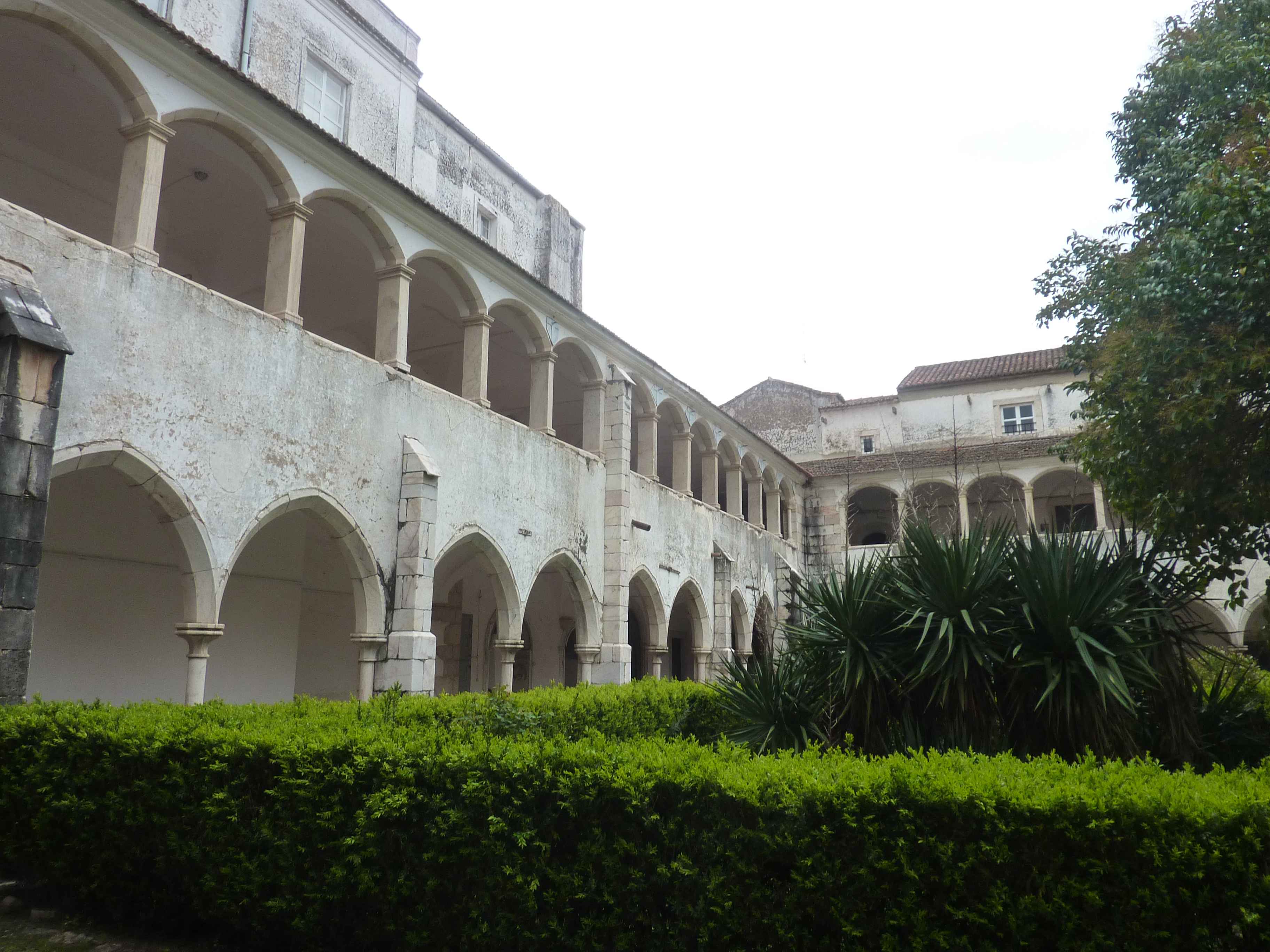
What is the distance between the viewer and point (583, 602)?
47.8ft

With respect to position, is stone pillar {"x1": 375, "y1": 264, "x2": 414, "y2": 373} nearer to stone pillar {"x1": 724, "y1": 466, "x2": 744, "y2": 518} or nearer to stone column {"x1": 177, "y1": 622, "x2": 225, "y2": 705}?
stone column {"x1": 177, "y1": 622, "x2": 225, "y2": 705}

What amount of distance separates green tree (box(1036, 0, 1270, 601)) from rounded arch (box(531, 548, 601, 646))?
7.19 metres

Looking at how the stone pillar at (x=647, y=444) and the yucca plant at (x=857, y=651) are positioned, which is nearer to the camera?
the yucca plant at (x=857, y=651)

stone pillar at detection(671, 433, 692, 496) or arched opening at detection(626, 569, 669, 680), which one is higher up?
stone pillar at detection(671, 433, 692, 496)

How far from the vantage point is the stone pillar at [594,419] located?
15.3 m

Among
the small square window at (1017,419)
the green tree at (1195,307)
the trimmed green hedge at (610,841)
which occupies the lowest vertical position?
the trimmed green hedge at (610,841)

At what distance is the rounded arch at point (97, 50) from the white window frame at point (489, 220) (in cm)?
969

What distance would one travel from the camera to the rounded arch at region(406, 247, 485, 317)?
12.2 meters

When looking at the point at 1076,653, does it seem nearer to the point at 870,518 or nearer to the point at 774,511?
the point at 774,511

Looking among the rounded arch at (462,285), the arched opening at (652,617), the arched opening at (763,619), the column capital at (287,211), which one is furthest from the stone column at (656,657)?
the column capital at (287,211)

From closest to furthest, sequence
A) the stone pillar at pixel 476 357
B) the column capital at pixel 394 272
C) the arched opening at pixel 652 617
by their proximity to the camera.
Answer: the column capital at pixel 394 272
the stone pillar at pixel 476 357
the arched opening at pixel 652 617

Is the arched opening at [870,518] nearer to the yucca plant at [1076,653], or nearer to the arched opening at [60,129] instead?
the arched opening at [60,129]

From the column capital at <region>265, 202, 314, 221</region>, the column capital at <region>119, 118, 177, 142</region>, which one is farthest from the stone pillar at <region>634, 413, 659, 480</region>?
the column capital at <region>119, 118, 177, 142</region>

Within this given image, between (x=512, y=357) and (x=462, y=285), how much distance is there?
469 centimetres
